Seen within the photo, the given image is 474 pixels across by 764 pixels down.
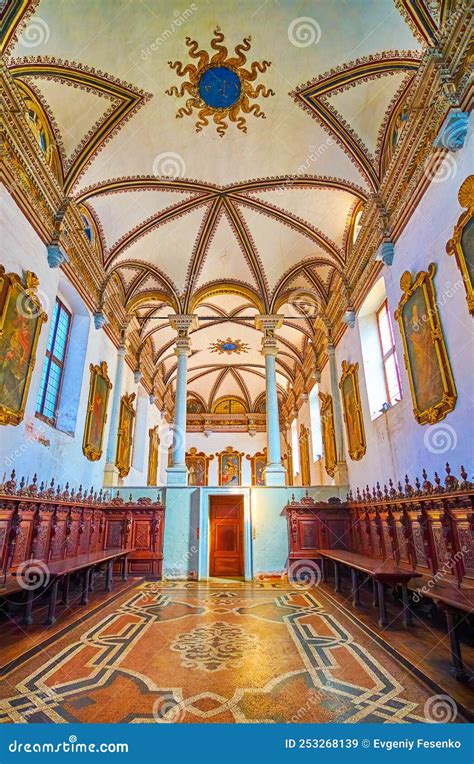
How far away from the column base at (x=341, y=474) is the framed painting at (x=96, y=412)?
6368 mm

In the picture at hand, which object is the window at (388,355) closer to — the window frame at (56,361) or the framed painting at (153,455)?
the window frame at (56,361)

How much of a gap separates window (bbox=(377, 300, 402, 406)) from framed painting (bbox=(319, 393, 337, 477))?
9.98ft

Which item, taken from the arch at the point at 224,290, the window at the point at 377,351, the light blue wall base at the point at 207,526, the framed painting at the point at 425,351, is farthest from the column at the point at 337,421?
the framed painting at the point at 425,351

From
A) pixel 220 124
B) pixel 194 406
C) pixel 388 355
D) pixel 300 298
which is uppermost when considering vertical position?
pixel 220 124

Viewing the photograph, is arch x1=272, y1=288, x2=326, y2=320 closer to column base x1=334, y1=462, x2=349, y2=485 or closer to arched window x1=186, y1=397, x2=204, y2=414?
column base x1=334, y1=462, x2=349, y2=485

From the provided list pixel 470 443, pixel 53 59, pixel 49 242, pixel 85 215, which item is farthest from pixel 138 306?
pixel 470 443

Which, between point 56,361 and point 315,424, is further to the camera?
point 315,424

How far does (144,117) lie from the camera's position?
7652 millimetres

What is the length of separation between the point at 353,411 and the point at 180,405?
15.8 feet

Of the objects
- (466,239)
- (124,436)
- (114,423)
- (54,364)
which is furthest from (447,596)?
(124,436)

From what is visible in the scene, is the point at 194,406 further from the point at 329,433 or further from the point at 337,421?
the point at 337,421

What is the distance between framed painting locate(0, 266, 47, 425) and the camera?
5.93 m

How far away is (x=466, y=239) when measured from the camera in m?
4.86

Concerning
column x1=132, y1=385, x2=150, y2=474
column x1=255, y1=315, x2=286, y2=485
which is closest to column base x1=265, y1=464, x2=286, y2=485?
column x1=255, y1=315, x2=286, y2=485
